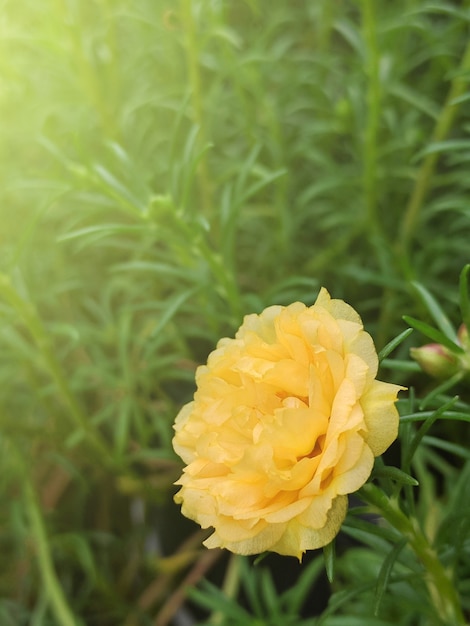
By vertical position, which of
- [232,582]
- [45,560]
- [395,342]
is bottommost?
[232,582]

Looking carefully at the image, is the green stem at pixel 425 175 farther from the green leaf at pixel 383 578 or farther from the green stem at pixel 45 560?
the green stem at pixel 45 560

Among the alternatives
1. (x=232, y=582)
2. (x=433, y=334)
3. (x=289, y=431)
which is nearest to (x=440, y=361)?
(x=433, y=334)

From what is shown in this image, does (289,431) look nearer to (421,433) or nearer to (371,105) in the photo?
(421,433)

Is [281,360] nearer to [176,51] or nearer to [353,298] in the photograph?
[353,298]

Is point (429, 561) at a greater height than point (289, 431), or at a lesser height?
lesser

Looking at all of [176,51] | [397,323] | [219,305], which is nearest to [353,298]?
[397,323]

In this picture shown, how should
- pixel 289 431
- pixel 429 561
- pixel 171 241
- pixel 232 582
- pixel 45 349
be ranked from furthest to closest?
pixel 232 582
pixel 45 349
pixel 171 241
pixel 429 561
pixel 289 431
